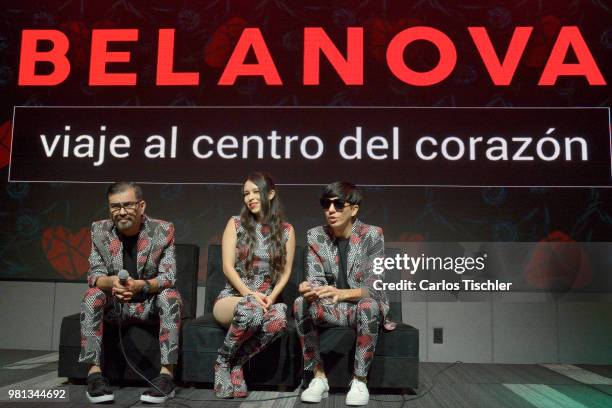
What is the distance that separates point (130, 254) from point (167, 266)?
0.24 m

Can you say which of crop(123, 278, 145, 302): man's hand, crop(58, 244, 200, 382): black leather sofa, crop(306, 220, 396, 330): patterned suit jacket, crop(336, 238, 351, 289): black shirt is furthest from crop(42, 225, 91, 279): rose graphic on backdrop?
crop(336, 238, 351, 289): black shirt

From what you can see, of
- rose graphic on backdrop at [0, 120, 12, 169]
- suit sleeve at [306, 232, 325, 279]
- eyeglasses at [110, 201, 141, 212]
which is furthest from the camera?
rose graphic on backdrop at [0, 120, 12, 169]

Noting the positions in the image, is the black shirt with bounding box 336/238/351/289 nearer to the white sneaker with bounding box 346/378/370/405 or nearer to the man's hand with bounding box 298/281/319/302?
the man's hand with bounding box 298/281/319/302

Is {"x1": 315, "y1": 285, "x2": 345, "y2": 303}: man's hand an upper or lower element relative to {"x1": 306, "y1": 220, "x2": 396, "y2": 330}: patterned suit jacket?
lower

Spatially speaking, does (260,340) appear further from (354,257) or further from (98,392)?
(98,392)

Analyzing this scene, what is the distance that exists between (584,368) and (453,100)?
211 cm

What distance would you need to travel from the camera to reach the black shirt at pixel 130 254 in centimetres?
310

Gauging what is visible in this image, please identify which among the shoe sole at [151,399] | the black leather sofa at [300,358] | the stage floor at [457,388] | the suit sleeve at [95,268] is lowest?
the stage floor at [457,388]

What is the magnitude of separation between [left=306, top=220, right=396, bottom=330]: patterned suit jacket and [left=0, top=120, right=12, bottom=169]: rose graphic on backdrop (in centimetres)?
266

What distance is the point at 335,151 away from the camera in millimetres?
4188

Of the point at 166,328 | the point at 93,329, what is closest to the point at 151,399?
the point at 166,328

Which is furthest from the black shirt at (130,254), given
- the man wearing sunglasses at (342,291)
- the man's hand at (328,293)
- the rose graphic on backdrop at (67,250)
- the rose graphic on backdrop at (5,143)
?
the rose graphic on backdrop at (5,143)

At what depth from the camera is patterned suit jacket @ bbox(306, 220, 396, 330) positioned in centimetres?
309

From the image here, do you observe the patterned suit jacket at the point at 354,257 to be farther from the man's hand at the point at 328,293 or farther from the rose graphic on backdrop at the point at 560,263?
the rose graphic on backdrop at the point at 560,263
